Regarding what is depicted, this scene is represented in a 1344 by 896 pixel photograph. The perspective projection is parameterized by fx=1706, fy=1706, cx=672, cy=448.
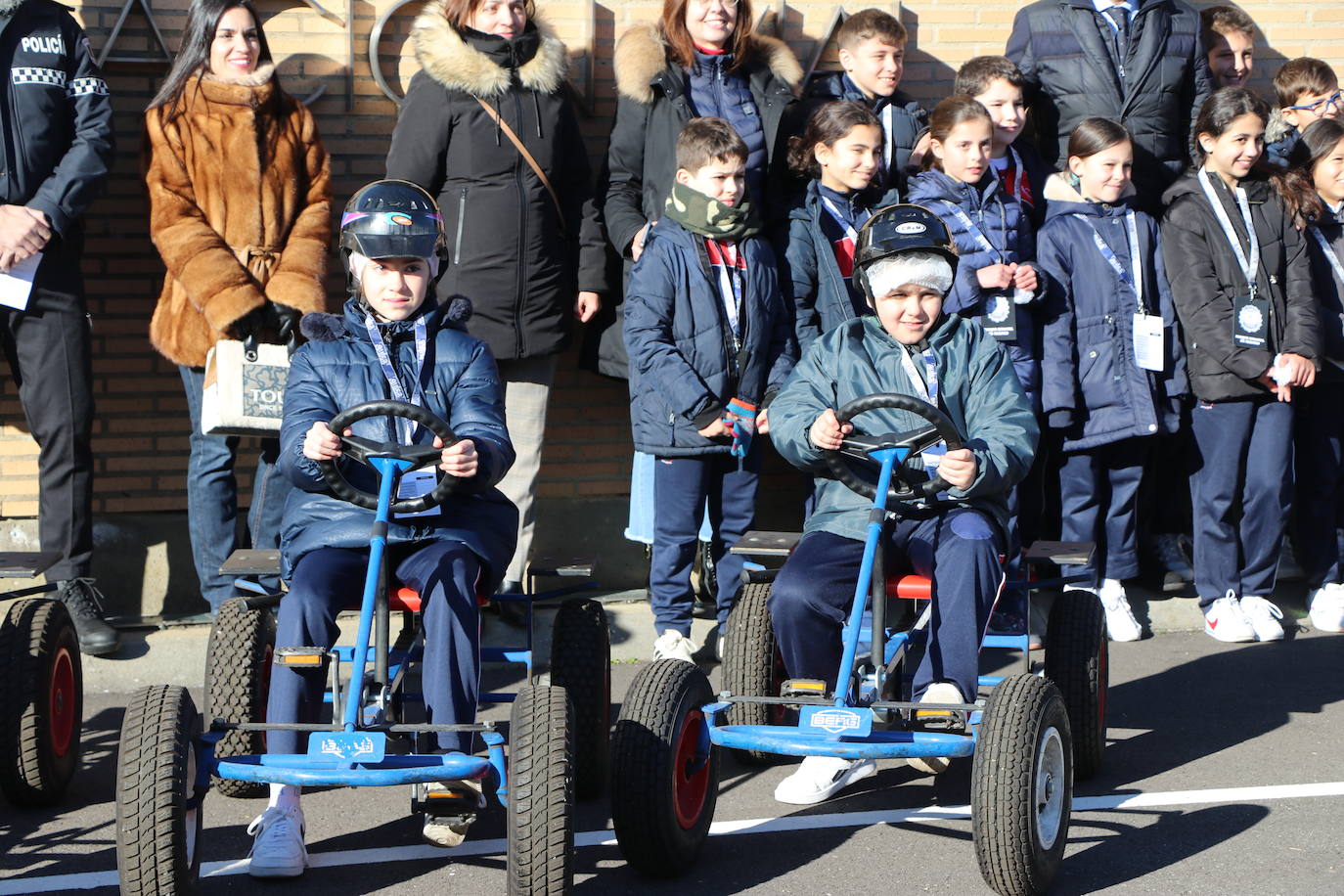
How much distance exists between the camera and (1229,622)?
7.50 meters

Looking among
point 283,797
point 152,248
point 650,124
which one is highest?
point 650,124

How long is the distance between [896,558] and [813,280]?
197 cm

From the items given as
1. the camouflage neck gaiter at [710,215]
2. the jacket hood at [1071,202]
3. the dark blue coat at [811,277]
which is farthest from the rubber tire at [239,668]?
the jacket hood at [1071,202]

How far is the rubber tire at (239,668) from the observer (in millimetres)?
5262

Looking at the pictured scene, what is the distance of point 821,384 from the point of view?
567cm

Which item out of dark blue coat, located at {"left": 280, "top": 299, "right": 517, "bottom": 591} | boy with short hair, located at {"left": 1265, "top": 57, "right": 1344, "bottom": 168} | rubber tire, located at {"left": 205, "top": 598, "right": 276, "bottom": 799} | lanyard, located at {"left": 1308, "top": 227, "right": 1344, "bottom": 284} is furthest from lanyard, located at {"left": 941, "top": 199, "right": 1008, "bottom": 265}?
rubber tire, located at {"left": 205, "top": 598, "right": 276, "bottom": 799}

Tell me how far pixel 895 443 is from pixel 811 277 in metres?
2.12

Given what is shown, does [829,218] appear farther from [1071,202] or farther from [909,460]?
[909,460]

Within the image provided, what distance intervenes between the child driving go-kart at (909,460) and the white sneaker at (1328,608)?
2965mm

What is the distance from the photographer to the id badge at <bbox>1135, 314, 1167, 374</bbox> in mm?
7438

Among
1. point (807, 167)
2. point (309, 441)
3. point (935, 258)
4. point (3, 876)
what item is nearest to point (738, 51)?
point (807, 167)

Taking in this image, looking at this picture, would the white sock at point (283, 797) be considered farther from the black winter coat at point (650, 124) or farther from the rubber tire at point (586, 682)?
the black winter coat at point (650, 124)

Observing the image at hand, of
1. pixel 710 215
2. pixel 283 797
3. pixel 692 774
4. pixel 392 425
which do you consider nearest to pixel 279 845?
pixel 283 797

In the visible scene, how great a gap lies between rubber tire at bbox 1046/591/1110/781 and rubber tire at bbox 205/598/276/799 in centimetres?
250
